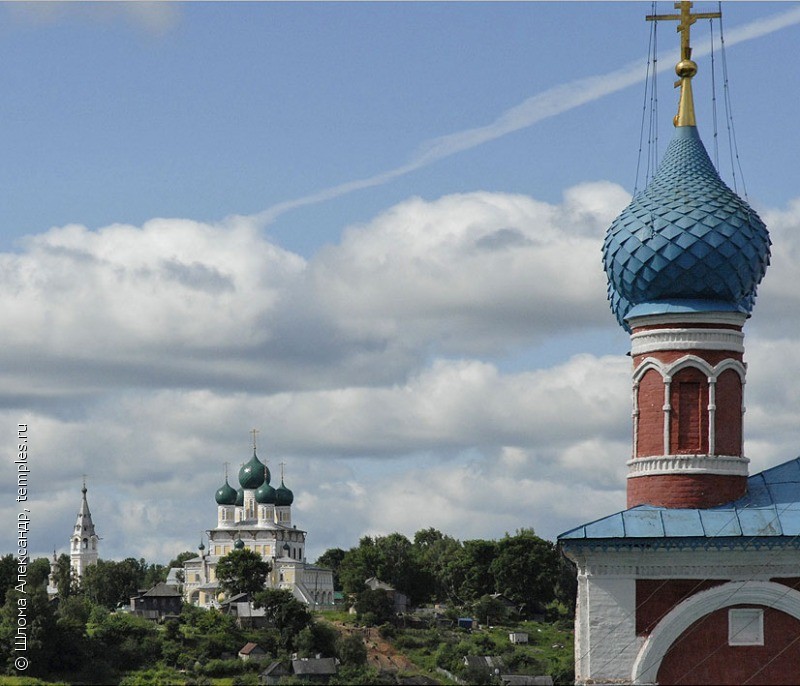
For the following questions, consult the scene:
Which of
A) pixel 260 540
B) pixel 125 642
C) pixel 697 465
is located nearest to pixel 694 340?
pixel 697 465

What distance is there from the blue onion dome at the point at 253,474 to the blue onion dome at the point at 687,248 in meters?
86.0

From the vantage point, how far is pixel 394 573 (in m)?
94.2

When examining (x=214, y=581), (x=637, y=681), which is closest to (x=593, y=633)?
(x=637, y=681)

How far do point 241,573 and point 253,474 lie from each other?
1938cm

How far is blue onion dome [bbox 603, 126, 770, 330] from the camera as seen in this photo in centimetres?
2364

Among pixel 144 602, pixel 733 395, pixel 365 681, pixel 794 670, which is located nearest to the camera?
pixel 794 670

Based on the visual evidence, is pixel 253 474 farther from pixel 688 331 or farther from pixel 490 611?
pixel 688 331

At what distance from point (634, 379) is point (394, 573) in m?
71.6

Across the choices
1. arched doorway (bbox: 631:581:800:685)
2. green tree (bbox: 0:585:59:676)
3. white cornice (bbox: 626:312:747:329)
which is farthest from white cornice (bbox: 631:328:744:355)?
green tree (bbox: 0:585:59:676)

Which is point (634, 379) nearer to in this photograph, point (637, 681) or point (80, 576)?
point (637, 681)

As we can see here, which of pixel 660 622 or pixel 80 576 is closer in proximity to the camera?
pixel 660 622

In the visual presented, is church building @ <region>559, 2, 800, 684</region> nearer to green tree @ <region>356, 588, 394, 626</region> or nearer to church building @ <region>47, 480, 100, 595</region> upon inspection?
green tree @ <region>356, 588, 394, 626</region>

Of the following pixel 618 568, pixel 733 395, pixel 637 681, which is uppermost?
pixel 733 395

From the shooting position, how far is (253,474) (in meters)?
109
